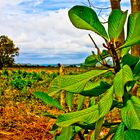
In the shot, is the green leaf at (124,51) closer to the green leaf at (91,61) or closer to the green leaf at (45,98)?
the green leaf at (91,61)

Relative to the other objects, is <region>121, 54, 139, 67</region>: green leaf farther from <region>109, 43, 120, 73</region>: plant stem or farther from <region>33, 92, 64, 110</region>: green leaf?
<region>33, 92, 64, 110</region>: green leaf

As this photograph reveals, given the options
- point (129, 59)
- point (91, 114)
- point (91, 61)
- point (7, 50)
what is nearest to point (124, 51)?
point (129, 59)

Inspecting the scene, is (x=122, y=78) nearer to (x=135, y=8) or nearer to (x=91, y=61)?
(x=91, y=61)

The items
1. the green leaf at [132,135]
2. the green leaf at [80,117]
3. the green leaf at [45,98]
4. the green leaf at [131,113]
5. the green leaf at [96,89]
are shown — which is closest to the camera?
the green leaf at [132,135]

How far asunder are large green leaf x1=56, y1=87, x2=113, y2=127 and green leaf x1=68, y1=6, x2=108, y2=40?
0.22 meters

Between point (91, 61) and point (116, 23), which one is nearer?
point (116, 23)

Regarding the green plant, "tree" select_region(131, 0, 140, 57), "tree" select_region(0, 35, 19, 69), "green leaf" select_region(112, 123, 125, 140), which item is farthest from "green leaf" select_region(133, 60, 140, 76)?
"tree" select_region(0, 35, 19, 69)

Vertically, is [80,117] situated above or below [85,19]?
below

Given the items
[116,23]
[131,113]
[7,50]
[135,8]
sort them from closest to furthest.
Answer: [131,113] < [116,23] < [135,8] < [7,50]

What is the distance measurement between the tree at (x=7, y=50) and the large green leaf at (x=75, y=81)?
6174 cm

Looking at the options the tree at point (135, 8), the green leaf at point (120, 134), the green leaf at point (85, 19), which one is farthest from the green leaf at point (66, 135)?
the tree at point (135, 8)

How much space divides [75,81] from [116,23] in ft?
0.86

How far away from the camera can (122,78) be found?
54.2 inches

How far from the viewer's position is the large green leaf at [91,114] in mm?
1405
